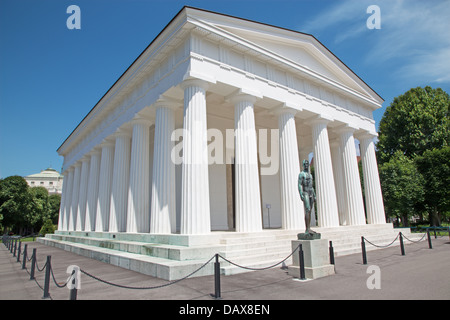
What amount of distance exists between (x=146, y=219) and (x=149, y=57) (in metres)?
9.74

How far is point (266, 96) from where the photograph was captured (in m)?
16.2

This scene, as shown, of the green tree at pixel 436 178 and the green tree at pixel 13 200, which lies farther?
the green tree at pixel 13 200

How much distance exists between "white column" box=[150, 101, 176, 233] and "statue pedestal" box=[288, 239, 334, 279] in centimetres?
761

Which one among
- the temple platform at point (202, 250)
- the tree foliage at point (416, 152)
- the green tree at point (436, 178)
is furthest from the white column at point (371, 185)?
the green tree at point (436, 178)

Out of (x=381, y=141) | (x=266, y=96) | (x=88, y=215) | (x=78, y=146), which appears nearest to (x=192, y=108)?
(x=266, y=96)

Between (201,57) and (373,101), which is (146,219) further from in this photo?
(373,101)

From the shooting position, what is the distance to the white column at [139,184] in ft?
56.0

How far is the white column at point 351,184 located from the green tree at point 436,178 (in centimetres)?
1954

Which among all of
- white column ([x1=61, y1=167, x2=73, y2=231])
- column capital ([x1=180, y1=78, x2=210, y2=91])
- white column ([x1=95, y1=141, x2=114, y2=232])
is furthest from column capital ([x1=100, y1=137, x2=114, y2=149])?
white column ([x1=61, y1=167, x2=73, y2=231])

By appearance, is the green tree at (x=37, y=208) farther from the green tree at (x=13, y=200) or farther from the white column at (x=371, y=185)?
the white column at (x=371, y=185)

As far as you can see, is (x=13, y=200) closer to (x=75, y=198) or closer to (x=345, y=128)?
(x=75, y=198)

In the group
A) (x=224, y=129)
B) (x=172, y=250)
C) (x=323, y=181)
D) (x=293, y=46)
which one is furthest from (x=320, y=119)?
(x=172, y=250)

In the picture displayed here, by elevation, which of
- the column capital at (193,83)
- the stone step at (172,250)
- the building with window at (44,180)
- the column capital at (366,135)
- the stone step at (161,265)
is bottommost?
the stone step at (161,265)

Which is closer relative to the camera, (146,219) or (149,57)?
(149,57)
